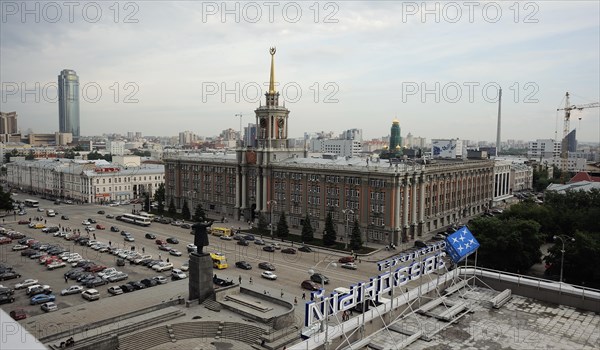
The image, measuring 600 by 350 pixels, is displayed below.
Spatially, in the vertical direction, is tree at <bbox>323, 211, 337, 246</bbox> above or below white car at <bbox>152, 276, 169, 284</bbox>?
above

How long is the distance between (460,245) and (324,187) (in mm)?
44943

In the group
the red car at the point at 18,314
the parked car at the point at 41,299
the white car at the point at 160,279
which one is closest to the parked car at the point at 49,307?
the red car at the point at 18,314

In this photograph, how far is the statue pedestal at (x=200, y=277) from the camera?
118ft

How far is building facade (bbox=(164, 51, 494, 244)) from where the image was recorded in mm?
60062

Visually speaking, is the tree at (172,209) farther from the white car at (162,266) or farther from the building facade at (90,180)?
the white car at (162,266)

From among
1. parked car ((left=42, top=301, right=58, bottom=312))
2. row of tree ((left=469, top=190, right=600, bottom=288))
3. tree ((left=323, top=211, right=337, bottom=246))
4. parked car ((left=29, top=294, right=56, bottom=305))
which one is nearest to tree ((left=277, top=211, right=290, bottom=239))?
tree ((left=323, top=211, right=337, bottom=246))

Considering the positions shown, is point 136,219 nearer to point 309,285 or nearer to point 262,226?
point 262,226

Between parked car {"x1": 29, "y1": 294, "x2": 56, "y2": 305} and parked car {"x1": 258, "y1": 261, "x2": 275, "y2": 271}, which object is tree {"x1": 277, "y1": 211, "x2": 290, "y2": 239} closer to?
parked car {"x1": 258, "y1": 261, "x2": 275, "y2": 271}

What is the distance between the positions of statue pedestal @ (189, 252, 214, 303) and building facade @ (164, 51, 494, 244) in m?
27.1

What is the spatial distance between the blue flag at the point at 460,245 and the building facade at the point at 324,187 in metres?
37.3

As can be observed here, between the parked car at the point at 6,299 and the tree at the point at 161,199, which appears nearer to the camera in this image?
the parked car at the point at 6,299

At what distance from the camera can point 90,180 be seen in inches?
3856

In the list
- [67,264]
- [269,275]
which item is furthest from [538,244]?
[67,264]

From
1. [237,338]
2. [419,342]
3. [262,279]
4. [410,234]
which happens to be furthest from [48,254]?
[419,342]
